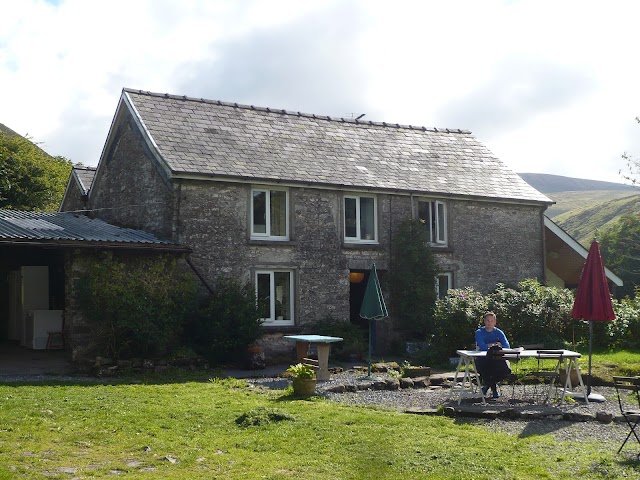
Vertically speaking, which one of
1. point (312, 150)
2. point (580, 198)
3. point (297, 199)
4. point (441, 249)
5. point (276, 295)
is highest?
point (580, 198)

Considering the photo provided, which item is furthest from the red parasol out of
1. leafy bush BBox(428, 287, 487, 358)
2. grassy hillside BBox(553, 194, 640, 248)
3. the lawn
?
grassy hillside BBox(553, 194, 640, 248)

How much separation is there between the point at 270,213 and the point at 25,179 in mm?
15722

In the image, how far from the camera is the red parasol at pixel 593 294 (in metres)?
13.5

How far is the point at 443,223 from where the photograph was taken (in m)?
23.6

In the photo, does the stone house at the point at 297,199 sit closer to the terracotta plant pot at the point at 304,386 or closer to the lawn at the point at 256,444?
the terracotta plant pot at the point at 304,386

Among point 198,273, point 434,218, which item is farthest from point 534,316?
point 198,273

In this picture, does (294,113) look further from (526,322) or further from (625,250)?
(625,250)

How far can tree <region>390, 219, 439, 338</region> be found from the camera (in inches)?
867

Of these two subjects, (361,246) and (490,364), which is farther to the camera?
(361,246)

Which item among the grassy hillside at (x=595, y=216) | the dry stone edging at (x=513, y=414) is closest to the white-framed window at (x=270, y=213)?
the dry stone edging at (x=513, y=414)

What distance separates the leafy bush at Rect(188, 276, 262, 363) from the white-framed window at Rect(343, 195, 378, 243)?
4137 millimetres

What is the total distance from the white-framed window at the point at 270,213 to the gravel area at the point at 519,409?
5511mm

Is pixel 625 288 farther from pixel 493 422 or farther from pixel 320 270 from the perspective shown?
pixel 493 422

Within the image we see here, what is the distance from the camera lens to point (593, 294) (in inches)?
536
